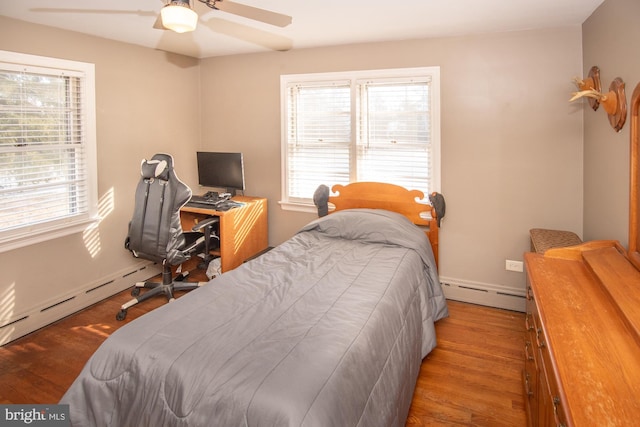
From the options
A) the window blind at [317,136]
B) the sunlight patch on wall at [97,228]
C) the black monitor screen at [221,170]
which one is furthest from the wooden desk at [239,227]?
the sunlight patch on wall at [97,228]

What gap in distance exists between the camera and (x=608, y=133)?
2473 mm

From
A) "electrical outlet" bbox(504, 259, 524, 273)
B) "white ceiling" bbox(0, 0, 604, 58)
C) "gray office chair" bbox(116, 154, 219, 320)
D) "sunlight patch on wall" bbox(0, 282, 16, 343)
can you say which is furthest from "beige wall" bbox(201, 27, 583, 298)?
"sunlight patch on wall" bbox(0, 282, 16, 343)

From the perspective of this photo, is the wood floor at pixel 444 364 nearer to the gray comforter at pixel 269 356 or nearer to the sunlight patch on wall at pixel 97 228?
the gray comforter at pixel 269 356

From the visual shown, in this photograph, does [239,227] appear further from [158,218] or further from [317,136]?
[317,136]

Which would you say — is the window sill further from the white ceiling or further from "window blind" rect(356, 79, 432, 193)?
the white ceiling

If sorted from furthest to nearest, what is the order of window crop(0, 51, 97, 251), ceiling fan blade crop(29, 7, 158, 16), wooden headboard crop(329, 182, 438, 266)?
wooden headboard crop(329, 182, 438, 266)
window crop(0, 51, 97, 251)
ceiling fan blade crop(29, 7, 158, 16)

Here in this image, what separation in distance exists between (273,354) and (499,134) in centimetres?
266

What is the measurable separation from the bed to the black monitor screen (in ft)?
5.48

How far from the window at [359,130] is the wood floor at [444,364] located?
1269 millimetres

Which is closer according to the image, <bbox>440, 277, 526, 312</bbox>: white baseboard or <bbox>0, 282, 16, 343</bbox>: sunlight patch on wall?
<bbox>0, 282, 16, 343</bbox>: sunlight patch on wall

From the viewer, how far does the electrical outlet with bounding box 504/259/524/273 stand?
11.1ft

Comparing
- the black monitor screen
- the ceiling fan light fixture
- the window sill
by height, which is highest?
the ceiling fan light fixture

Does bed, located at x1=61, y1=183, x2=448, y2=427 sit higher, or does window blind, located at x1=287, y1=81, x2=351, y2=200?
window blind, located at x1=287, y1=81, x2=351, y2=200

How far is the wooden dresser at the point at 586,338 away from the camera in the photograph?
3.34 ft
